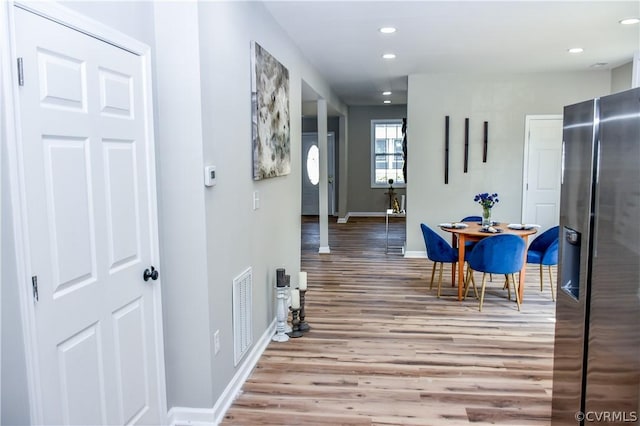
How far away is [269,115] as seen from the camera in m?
3.69

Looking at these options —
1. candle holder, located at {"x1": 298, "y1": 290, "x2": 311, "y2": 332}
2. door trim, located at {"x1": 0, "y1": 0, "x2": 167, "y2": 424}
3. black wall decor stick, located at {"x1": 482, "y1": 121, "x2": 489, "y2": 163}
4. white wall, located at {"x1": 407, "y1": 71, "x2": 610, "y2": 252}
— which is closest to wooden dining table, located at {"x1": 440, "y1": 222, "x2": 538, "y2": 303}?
candle holder, located at {"x1": 298, "y1": 290, "x2": 311, "y2": 332}

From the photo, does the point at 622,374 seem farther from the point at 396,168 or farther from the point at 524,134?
the point at 396,168

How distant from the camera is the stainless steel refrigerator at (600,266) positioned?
69.5 inches

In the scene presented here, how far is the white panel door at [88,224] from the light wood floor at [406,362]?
2.90 ft

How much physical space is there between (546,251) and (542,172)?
2.39 metres

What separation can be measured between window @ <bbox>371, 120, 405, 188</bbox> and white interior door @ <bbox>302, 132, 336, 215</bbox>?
101 cm

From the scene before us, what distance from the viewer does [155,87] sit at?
244 centimetres

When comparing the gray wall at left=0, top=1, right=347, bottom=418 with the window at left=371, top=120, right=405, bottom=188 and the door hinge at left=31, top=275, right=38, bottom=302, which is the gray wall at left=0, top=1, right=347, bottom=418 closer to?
the door hinge at left=31, top=275, right=38, bottom=302

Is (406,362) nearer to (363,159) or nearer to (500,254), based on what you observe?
(500,254)

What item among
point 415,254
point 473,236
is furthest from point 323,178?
point 473,236

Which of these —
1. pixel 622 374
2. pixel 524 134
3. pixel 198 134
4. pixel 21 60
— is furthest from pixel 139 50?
pixel 524 134

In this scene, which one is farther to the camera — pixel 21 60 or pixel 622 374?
pixel 622 374

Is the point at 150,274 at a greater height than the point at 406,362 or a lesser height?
greater

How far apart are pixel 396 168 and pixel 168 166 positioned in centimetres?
985
